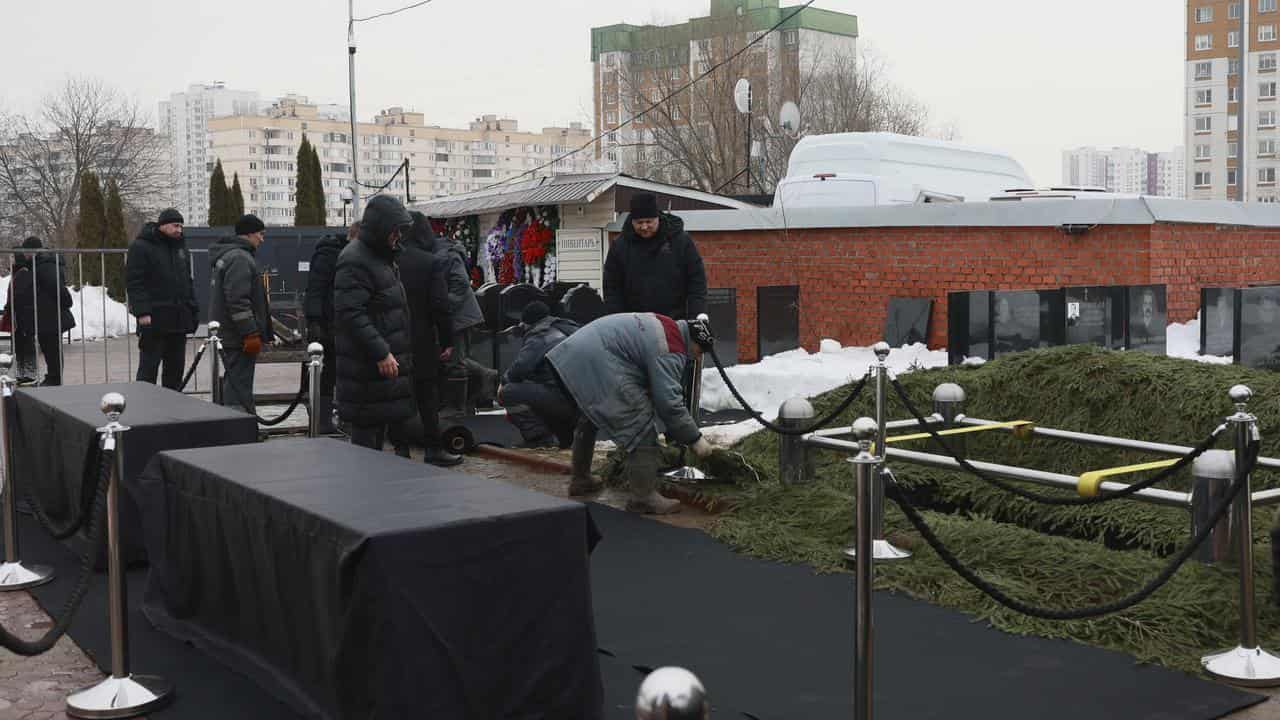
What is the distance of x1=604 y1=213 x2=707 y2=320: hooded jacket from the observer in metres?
10.0

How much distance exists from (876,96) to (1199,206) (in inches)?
1374

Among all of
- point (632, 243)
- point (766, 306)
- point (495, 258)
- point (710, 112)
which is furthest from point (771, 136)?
point (632, 243)

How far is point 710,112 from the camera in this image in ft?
155

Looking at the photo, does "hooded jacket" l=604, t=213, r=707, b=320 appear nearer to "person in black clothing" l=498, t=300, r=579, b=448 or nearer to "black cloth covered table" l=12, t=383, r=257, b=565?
"person in black clothing" l=498, t=300, r=579, b=448

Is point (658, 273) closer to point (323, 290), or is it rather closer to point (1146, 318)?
point (323, 290)

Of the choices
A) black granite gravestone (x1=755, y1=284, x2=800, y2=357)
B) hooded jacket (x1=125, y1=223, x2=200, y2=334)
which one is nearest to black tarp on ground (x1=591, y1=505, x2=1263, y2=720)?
hooded jacket (x1=125, y1=223, x2=200, y2=334)

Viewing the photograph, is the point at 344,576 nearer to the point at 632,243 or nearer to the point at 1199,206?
the point at 632,243

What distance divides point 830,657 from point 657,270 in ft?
16.3

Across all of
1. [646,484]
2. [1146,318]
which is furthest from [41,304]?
[1146,318]

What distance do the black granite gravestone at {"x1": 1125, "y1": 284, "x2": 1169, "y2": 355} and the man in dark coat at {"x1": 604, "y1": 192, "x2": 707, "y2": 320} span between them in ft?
19.2

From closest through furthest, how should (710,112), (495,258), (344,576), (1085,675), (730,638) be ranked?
(344,576), (1085,675), (730,638), (495,258), (710,112)

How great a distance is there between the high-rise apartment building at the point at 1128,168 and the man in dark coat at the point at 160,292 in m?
163

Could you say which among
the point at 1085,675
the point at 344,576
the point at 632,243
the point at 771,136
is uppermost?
the point at 771,136

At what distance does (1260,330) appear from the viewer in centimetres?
1256
